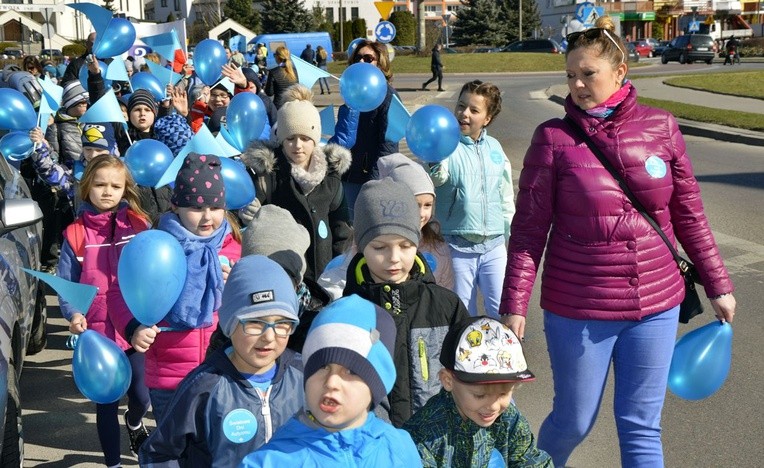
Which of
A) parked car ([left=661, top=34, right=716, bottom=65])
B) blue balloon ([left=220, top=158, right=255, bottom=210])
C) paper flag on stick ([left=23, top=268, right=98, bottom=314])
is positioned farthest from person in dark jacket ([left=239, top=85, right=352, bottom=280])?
parked car ([left=661, top=34, right=716, bottom=65])

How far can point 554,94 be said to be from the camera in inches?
1250

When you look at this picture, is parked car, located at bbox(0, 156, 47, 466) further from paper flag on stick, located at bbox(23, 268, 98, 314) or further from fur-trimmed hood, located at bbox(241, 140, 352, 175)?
fur-trimmed hood, located at bbox(241, 140, 352, 175)

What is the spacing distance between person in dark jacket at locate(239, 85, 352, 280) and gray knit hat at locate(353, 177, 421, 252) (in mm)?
1590

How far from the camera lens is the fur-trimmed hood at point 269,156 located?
550 cm

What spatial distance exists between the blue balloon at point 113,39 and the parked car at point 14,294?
3.87 metres

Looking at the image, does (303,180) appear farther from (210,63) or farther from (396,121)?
(210,63)

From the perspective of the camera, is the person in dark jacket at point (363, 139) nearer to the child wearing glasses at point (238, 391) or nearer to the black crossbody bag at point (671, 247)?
the black crossbody bag at point (671, 247)

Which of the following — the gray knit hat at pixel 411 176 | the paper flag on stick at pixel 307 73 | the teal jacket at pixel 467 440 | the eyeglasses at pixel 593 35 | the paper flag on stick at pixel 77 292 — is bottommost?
the teal jacket at pixel 467 440

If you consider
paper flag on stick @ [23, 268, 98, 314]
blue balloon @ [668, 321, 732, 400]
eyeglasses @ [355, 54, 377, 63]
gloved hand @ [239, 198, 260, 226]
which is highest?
eyeglasses @ [355, 54, 377, 63]

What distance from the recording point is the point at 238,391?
307 cm

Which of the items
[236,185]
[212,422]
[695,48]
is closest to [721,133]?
[236,185]

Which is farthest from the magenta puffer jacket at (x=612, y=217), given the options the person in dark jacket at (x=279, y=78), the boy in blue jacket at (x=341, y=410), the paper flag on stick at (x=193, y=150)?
the person in dark jacket at (x=279, y=78)

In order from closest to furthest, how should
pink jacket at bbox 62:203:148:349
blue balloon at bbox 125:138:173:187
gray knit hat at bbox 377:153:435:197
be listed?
1. gray knit hat at bbox 377:153:435:197
2. pink jacket at bbox 62:203:148:349
3. blue balloon at bbox 125:138:173:187

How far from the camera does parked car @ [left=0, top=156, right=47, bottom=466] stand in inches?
166
